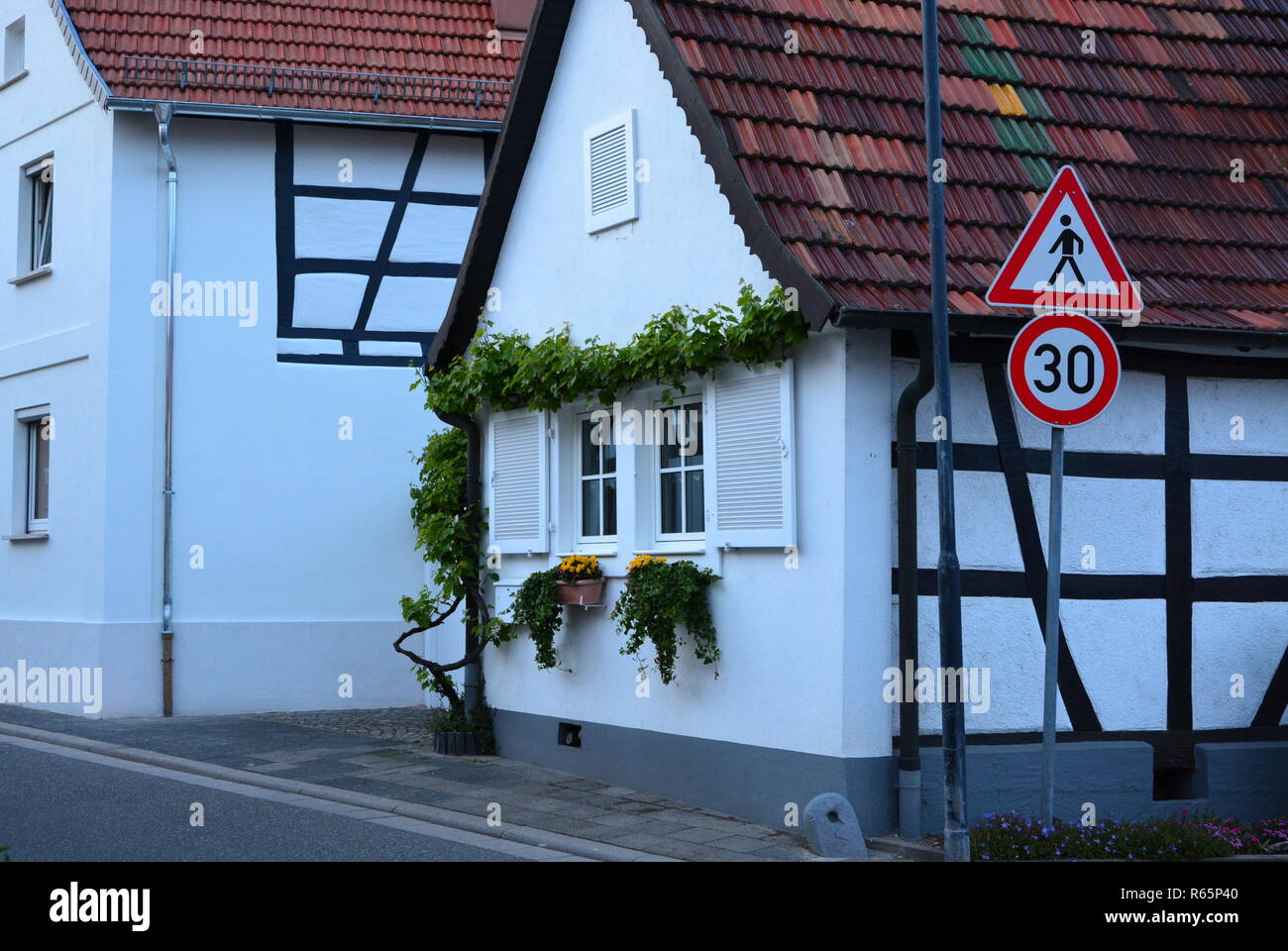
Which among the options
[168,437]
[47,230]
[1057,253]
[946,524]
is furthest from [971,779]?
[47,230]

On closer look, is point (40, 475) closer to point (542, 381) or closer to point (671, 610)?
point (542, 381)

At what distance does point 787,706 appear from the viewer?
927 centimetres

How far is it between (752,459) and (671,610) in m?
1.06

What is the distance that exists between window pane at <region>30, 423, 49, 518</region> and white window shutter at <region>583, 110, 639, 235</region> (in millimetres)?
8795

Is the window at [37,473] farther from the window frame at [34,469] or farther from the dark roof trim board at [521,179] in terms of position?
the dark roof trim board at [521,179]

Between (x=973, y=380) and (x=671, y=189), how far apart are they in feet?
8.34

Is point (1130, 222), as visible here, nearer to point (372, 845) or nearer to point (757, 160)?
point (757, 160)

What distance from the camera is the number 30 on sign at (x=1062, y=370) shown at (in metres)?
7.41

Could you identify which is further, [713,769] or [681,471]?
[681,471]

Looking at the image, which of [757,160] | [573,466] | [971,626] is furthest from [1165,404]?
[573,466]

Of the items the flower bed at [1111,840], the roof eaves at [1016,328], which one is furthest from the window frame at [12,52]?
the flower bed at [1111,840]

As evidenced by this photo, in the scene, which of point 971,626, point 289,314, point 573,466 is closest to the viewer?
point 971,626

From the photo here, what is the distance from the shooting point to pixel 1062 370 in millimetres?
7469
